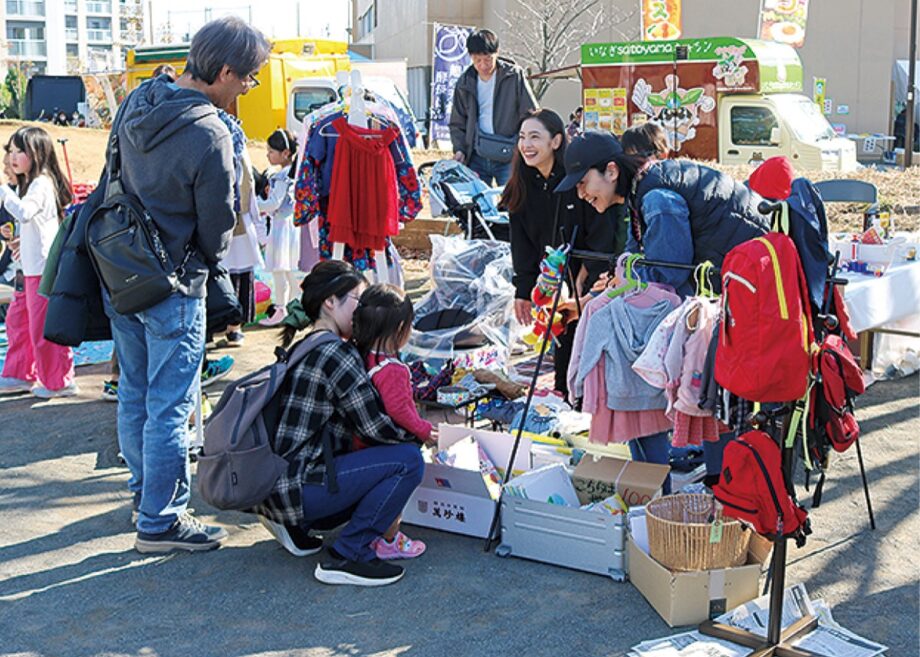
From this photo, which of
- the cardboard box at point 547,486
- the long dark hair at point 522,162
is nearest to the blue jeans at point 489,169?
the long dark hair at point 522,162

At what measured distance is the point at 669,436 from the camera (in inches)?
201

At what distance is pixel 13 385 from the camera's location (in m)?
7.24

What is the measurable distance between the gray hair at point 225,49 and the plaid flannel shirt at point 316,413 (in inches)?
44.2

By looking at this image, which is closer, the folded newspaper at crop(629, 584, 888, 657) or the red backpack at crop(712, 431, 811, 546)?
the red backpack at crop(712, 431, 811, 546)

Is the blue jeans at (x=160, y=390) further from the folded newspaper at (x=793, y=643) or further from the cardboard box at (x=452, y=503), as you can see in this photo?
the folded newspaper at (x=793, y=643)

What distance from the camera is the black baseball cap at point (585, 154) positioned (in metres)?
4.66

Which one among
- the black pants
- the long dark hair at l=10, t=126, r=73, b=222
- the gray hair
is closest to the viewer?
the gray hair

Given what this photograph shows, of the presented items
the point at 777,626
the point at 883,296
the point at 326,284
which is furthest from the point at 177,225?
the point at 883,296

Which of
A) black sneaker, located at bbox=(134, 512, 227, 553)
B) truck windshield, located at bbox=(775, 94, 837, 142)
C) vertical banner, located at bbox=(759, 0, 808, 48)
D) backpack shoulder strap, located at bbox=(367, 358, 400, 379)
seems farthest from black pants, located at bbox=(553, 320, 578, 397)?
vertical banner, located at bbox=(759, 0, 808, 48)

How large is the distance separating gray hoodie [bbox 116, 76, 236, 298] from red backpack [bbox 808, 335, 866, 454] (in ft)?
7.28

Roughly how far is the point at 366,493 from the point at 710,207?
5.79 feet

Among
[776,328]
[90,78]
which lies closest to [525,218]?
[776,328]

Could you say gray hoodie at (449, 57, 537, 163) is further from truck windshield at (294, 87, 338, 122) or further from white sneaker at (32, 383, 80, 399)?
truck windshield at (294, 87, 338, 122)

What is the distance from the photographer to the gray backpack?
4.09m
